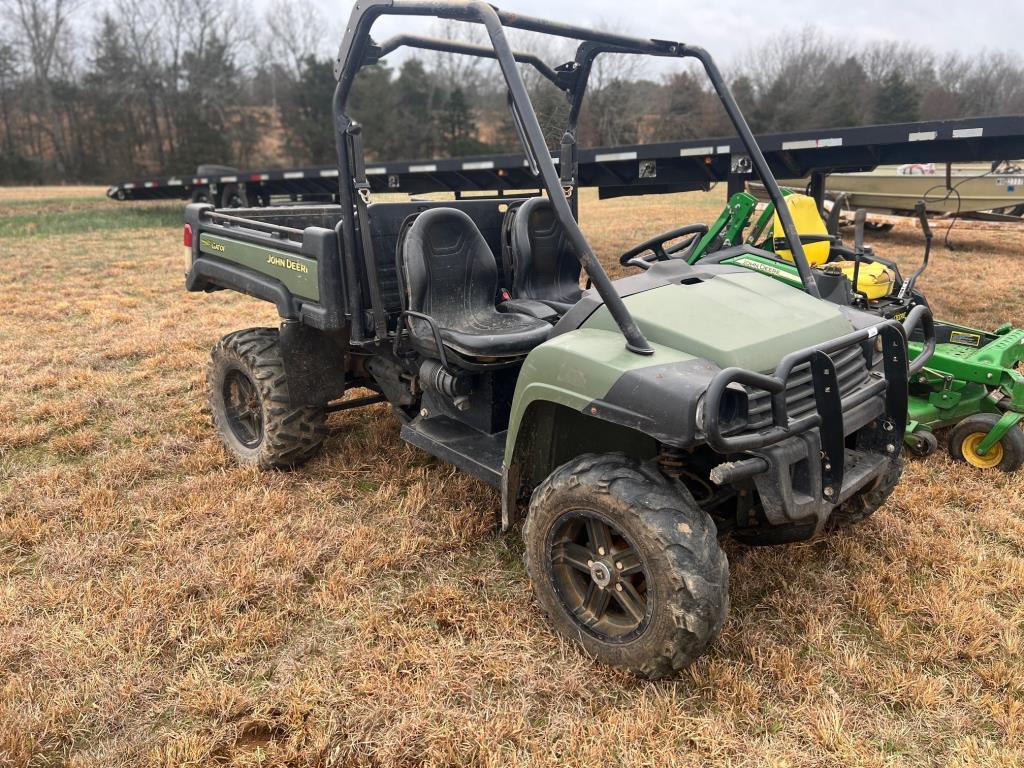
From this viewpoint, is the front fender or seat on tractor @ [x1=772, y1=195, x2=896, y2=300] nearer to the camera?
the front fender

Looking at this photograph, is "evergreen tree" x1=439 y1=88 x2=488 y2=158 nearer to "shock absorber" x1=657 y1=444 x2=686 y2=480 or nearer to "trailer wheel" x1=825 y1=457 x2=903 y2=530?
"trailer wheel" x1=825 y1=457 x2=903 y2=530

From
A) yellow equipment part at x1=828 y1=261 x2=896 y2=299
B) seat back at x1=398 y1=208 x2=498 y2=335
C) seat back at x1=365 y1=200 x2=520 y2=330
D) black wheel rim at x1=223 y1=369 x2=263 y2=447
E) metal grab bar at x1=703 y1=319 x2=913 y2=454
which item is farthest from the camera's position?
yellow equipment part at x1=828 y1=261 x2=896 y2=299

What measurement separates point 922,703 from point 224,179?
1579 cm

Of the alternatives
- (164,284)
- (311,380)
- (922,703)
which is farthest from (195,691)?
(164,284)

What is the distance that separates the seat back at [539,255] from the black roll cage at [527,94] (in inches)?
7.4

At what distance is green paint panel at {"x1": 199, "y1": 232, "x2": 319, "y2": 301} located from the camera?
10.9ft

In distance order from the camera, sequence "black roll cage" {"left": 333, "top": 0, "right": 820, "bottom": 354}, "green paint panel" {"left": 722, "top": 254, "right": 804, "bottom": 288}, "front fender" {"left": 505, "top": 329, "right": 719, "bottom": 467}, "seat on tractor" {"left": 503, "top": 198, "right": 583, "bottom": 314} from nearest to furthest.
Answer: "front fender" {"left": 505, "top": 329, "right": 719, "bottom": 467} < "black roll cage" {"left": 333, "top": 0, "right": 820, "bottom": 354} < "seat on tractor" {"left": 503, "top": 198, "right": 583, "bottom": 314} < "green paint panel" {"left": 722, "top": 254, "right": 804, "bottom": 288}

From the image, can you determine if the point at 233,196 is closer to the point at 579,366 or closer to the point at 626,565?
the point at 579,366

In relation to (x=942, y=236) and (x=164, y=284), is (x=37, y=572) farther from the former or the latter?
(x=942, y=236)

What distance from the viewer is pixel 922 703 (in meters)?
2.28

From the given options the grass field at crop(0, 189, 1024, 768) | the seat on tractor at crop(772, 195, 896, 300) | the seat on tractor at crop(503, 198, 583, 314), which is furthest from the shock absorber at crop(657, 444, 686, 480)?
the seat on tractor at crop(772, 195, 896, 300)

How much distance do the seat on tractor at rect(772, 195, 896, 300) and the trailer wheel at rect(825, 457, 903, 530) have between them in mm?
2588

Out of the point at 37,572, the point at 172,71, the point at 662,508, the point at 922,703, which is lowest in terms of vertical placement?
the point at 922,703

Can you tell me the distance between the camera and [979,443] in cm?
384
